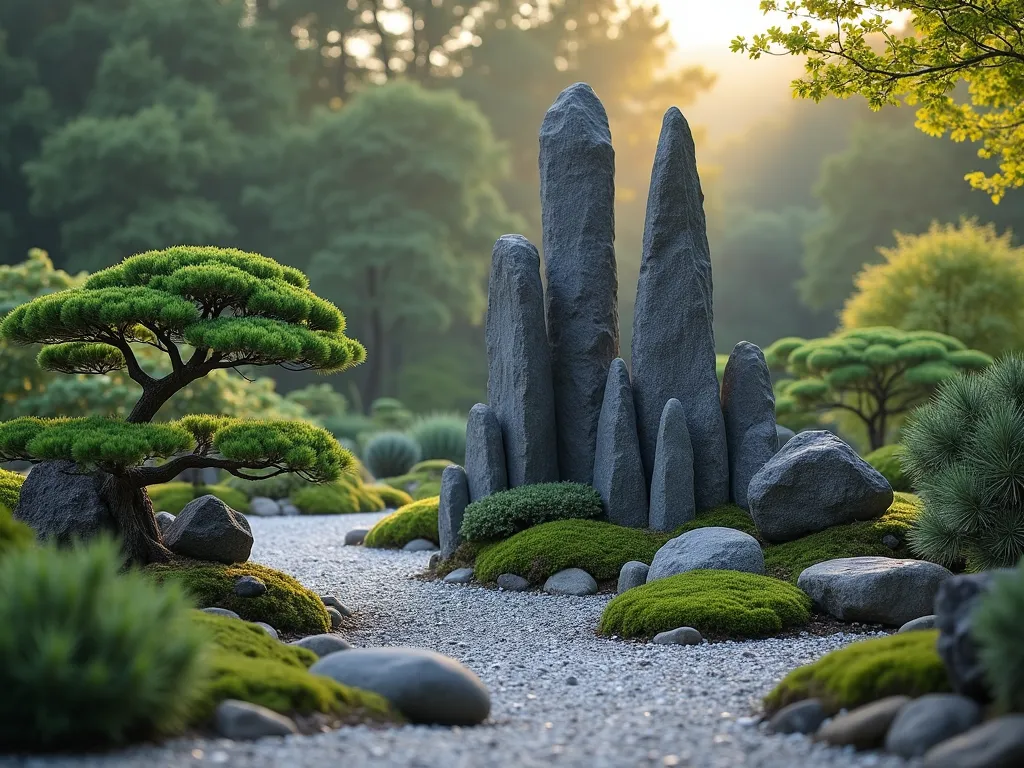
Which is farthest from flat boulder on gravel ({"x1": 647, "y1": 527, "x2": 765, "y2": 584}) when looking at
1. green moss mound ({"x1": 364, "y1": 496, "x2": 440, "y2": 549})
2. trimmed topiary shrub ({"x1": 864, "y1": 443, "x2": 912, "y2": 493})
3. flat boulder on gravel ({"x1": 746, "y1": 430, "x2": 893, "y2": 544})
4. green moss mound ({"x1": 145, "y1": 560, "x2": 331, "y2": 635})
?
trimmed topiary shrub ({"x1": 864, "y1": 443, "x2": 912, "y2": 493})

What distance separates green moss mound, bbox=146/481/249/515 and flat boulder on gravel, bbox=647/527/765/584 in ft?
26.9

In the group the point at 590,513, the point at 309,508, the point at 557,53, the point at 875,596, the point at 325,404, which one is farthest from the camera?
the point at 557,53

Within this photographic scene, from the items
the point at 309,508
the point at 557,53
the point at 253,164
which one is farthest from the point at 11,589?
the point at 557,53

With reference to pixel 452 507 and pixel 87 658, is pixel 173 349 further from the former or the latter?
pixel 87 658

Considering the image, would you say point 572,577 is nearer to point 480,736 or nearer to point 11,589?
point 480,736

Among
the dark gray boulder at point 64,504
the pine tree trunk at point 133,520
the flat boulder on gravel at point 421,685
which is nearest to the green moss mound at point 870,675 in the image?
the flat boulder on gravel at point 421,685

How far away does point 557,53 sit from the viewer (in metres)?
38.1

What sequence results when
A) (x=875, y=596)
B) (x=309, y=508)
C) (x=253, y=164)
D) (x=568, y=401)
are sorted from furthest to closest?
(x=253, y=164) → (x=309, y=508) → (x=568, y=401) → (x=875, y=596)

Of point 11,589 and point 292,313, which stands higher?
point 292,313

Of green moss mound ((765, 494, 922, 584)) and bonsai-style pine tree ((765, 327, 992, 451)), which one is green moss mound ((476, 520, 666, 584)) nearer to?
green moss mound ((765, 494, 922, 584))

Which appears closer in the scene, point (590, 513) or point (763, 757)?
point (763, 757)

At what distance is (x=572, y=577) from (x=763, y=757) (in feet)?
15.9

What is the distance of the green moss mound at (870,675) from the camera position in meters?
4.56

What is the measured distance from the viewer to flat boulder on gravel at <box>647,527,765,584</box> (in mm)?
8133
